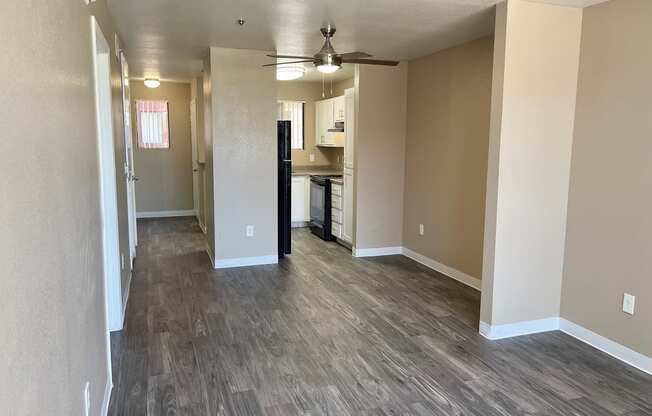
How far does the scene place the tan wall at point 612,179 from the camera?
2.91 m

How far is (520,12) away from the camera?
3143 millimetres

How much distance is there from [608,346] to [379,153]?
322 centimetres

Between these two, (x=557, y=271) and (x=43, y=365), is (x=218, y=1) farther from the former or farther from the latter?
(x=557, y=271)

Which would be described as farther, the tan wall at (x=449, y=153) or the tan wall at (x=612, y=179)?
the tan wall at (x=449, y=153)

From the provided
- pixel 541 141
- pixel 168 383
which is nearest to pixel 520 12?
pixel 541 141

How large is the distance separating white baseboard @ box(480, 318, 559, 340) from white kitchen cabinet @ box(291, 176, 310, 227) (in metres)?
4.38

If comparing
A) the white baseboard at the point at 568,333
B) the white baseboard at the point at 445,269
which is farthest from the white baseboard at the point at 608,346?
the white baseboard at the point at 445,269

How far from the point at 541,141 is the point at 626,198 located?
65 cm

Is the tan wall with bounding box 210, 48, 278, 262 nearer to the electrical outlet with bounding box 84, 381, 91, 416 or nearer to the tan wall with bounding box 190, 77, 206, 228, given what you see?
the tan wall with bounding box 190, 77, 206, 228

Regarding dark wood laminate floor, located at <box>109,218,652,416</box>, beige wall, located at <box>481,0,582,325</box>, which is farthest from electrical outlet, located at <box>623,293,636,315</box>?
beige wall, located at <box>481,0,582,325</box>

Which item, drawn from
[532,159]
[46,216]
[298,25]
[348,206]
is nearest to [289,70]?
[348,206]

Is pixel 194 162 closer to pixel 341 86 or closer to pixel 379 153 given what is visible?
pixel 341 86

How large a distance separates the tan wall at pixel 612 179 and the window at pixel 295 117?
5559 millimetres

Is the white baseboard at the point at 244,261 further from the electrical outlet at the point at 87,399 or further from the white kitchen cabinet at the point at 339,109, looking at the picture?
the electrical outlet at the point at 87,399
